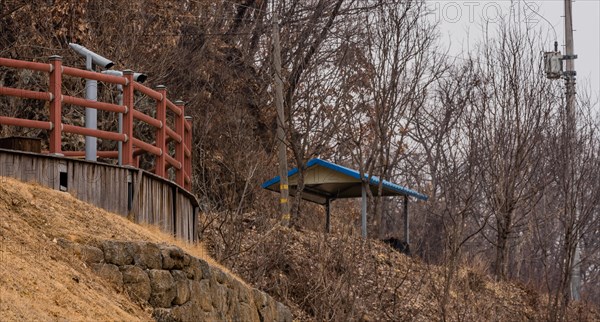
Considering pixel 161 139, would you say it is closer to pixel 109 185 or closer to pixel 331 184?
pixel 109 185

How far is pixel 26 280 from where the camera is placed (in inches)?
408

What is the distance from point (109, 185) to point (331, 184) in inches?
656

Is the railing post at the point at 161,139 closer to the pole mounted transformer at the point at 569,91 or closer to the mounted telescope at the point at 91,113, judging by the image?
the mounted telescope at the point at 91,113

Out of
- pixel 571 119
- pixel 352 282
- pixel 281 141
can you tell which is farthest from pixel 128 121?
pixel 571 119

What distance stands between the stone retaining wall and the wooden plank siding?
132cm

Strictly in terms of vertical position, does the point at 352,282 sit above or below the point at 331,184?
below

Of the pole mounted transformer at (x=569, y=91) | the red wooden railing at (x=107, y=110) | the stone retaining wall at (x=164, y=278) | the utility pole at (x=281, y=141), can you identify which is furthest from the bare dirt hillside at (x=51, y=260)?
the pole mounted transformer at (x=569, y=91)

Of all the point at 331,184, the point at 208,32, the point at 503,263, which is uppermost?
the point at 208,32

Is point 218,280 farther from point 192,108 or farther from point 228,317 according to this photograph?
point 192,108

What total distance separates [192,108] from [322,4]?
793 centimetres

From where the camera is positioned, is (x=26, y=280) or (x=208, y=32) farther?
(x=208, y=32)

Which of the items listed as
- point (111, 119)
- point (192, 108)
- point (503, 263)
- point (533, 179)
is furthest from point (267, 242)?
point (533, 179)

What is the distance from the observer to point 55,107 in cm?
1389

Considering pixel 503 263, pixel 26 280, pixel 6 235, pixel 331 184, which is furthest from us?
pixel 503 263
